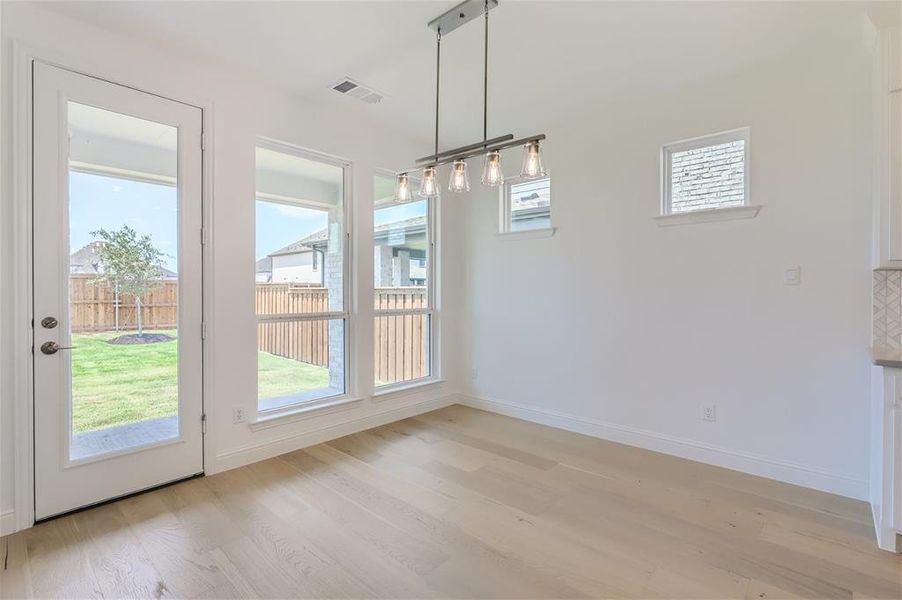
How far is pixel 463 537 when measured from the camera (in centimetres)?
222

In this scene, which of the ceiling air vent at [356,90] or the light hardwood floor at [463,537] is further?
the ceiling air vent at [356,90]

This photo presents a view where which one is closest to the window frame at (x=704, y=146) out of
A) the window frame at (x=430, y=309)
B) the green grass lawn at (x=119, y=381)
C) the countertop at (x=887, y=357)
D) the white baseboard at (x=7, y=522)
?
the countertop at (x=887, y=357)

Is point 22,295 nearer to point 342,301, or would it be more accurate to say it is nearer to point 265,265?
point 265,265

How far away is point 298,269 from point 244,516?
1.86 meters

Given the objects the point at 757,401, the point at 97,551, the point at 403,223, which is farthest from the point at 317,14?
the point at 757,401

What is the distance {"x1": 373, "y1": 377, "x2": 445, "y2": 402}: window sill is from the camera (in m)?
4.04

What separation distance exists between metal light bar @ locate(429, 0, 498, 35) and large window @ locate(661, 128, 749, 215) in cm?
189

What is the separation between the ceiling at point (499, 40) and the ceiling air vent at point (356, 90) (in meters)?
0.06

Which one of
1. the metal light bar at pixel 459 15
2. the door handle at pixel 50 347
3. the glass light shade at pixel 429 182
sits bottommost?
the door handle at pixel 50 347

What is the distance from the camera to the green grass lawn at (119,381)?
8.12ft

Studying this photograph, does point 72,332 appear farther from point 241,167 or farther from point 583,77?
point 583,77

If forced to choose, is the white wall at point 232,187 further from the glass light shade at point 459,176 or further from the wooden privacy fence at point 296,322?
the glass light shade at point 459,176

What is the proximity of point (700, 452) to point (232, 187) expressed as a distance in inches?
155

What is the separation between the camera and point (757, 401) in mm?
2967
